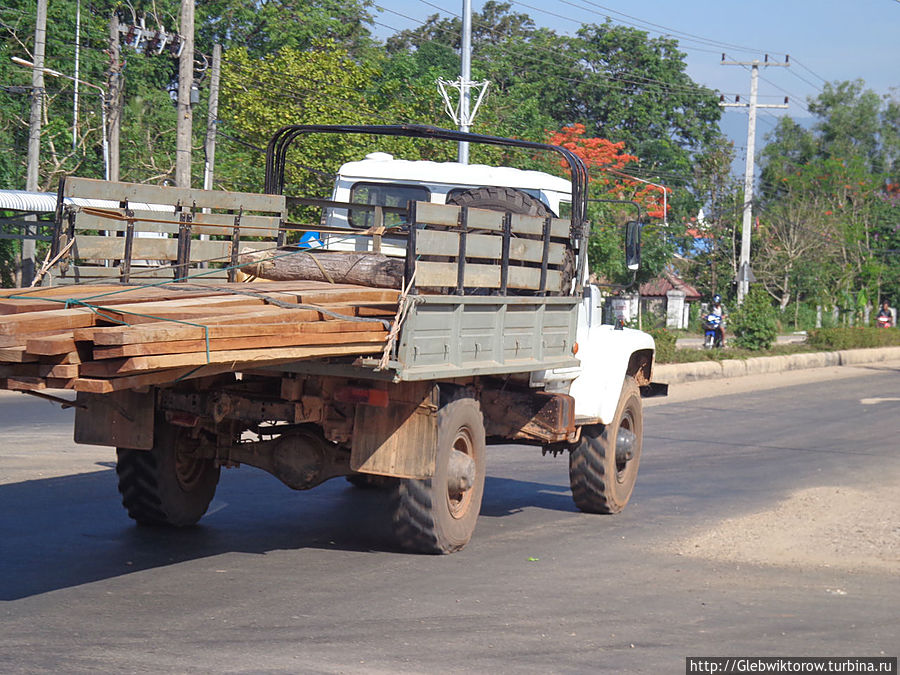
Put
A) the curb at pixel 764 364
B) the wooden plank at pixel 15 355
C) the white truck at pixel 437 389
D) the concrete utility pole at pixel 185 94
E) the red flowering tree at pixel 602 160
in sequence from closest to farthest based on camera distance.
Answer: the wooden plank at pixel 15 355, the white truck at pixel 437 389, the concrete utility pole at pixel 185 94, the curb at pixel 764 364, the red flowering tree at pixel 602 160

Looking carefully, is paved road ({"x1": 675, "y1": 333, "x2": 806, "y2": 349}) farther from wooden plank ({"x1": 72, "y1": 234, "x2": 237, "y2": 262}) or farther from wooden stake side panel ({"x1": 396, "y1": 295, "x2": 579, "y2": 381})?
wooden plank ({"x1": 72, "y1": 234, "x2": 237, "y2": 262})

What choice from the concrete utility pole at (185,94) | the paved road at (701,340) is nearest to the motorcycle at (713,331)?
the paved road at (701,340)

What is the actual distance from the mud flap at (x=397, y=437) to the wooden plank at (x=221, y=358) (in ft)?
2.93

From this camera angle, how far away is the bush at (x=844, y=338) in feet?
116

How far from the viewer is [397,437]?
7117 mm

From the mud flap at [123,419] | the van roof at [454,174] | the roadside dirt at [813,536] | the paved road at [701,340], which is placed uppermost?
the van roof at [454,174]

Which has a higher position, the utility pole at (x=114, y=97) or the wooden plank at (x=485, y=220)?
the utility pole at (x=114, y=97)

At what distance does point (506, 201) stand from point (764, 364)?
20.8m

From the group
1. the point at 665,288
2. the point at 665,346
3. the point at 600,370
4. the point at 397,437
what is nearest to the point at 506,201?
the point at 600,370

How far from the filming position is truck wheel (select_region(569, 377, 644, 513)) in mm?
9305

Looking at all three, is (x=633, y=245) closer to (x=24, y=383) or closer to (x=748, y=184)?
(x=24, y=383)

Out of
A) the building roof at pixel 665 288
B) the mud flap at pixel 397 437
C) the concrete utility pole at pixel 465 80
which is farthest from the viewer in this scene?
the building roof at pixel 665 288

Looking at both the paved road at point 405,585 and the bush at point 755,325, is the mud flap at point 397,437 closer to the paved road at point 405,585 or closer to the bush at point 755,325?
the paved road at point 405,585

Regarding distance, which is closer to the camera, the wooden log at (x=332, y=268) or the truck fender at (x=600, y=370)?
the wooden log at (x=332, y=268)
